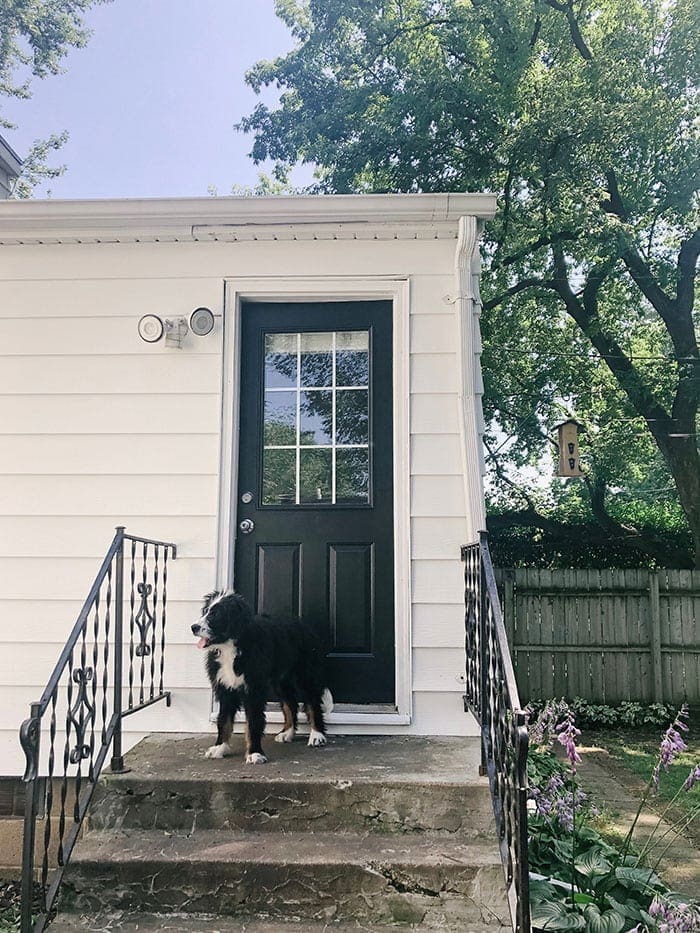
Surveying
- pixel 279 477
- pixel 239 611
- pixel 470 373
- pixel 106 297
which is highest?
pixel 106 297

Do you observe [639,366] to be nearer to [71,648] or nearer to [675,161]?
[675,161]

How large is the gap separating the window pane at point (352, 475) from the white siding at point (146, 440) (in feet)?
0.89

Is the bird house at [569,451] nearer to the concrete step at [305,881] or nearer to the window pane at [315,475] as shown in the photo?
the window pane at [315,475]

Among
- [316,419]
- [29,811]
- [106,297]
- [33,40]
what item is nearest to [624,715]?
[316,419]

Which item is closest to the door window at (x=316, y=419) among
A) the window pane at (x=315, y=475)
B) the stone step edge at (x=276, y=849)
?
the window pane at (x=315, y=475)

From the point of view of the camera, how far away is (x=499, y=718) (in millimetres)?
2418

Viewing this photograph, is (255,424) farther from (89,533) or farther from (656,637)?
(656,637)

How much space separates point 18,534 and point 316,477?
1543 millimetres

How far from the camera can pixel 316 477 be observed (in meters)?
3.84

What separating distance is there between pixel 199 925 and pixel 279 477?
2053 millimetres

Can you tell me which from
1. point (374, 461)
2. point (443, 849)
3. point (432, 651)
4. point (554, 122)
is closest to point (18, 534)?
point (374, 461)

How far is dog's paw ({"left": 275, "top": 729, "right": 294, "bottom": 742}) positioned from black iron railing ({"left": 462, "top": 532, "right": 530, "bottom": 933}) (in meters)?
0.83

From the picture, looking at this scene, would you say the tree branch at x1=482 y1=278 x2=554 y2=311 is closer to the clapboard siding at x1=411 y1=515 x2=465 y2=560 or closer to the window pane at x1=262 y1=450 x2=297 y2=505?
the window pane at x1=262 y1=450 x2=297 y2=505

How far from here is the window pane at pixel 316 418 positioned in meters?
3.88
